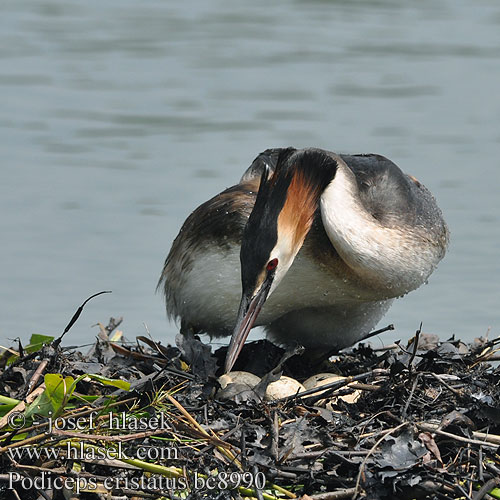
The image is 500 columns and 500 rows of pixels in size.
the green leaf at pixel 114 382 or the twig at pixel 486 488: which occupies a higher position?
the green leaf at pixel 114 382

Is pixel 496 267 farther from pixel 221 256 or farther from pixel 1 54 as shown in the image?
pixel 1 54

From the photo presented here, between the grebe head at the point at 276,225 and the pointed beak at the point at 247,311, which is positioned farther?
the pointed beak at the point at 247,311

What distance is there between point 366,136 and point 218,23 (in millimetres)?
6150

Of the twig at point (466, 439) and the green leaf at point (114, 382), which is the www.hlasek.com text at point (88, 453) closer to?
the green leaf at point (114, 382)

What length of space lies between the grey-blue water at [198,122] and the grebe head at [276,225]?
271 cm

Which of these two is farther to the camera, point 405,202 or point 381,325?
point 381,325

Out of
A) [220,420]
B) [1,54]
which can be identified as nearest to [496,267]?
[220,420]

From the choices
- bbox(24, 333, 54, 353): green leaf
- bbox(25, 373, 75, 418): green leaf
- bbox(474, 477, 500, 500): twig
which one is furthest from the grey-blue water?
bbox(474, 477, 500, 500): twig

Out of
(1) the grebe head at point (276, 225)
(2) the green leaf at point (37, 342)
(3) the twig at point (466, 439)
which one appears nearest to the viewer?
(3) the twig at point (466, 439)

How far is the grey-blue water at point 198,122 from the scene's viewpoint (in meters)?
9.71

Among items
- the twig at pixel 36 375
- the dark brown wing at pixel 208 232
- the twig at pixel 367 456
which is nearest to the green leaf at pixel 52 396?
the twig at pixel 36 375

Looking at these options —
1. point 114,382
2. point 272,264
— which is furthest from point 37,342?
point 272,264

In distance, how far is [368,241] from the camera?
639 cm

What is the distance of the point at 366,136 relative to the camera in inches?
496
